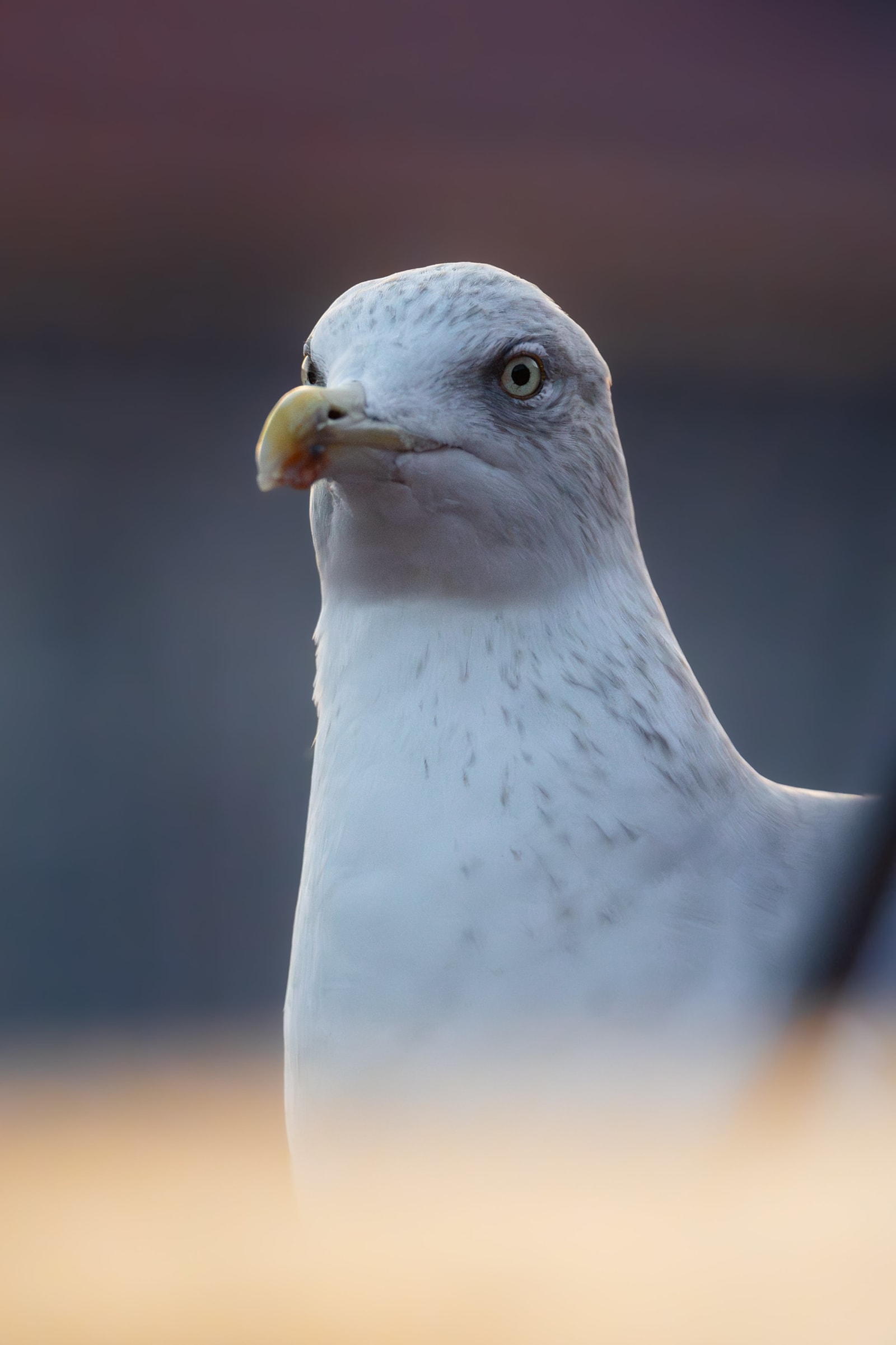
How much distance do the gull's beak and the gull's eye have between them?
8 cm

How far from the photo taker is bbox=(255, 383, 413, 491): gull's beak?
0.58m

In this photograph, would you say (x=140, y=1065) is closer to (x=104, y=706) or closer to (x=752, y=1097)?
(x=752, y=1097)

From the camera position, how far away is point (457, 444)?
0.64 meters

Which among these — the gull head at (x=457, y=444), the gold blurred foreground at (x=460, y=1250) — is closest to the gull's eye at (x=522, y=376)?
the gull head at (x=457, y=444)

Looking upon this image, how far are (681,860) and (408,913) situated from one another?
0.44 ft

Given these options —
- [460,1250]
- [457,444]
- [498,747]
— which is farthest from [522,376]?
[460,1250]

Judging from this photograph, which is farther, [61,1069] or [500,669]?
[61,1069]

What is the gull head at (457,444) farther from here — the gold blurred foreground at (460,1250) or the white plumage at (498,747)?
the gold blurred foreground at (460,1250)

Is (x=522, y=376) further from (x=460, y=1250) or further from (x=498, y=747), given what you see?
(x=460, y=1250)

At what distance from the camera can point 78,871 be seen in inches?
79.9

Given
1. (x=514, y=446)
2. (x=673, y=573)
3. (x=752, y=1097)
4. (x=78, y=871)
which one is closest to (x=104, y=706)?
(x=78, y=871)

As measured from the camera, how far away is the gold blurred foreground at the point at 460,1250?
0.21 meters

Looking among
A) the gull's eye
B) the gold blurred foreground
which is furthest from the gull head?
the gold blurred foreground

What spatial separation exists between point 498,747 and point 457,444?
6.2 inches
